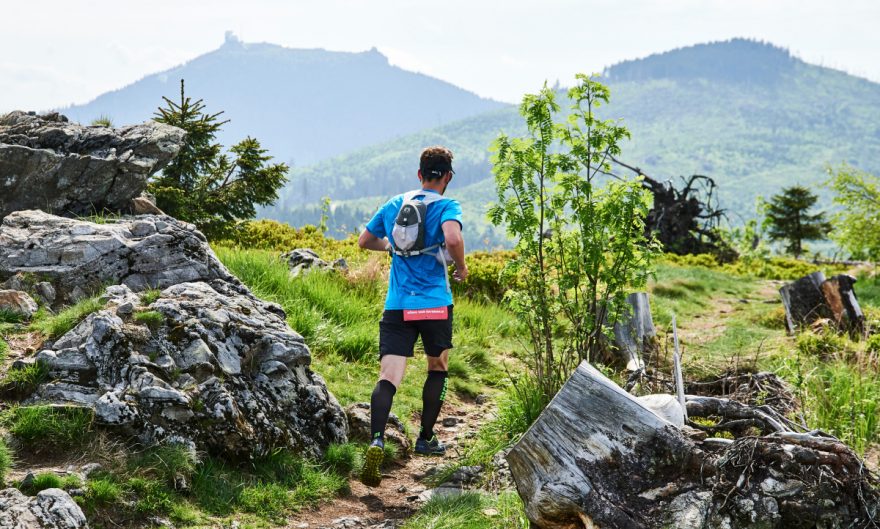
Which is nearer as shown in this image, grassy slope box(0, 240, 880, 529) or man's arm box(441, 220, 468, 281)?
grassy slope box(0, 240, 880, 529)

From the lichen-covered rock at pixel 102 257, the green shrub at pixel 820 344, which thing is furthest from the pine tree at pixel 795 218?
the lichen-covered rock at pixel 102 257

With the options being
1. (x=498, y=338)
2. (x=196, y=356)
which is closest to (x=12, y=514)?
(x=196, y=356)

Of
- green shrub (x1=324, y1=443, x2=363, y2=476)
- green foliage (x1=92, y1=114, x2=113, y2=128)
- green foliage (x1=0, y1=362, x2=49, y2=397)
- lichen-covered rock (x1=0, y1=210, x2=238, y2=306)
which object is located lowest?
green shrub (x1=324, y1=443, x2=363, y2=476)

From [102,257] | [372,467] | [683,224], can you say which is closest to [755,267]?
[683,224]

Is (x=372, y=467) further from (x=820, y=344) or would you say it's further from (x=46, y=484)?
(x=820, y=344)

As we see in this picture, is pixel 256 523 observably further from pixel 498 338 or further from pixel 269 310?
pixel 498 338

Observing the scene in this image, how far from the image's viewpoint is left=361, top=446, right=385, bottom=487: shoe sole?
19.5ft

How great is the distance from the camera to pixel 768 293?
18.5 m

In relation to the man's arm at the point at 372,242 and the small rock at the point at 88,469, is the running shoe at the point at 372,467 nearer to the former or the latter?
the man's arm at the point at 372,242

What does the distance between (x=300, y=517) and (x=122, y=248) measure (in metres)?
3.56

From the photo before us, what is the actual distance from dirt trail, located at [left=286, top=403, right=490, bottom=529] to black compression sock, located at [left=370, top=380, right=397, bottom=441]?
45 cm

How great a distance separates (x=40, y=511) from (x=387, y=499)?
258 cm

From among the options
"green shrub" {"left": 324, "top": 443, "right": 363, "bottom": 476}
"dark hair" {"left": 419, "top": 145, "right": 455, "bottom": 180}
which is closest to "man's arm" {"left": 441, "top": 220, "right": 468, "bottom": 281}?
"dark hair" {"left": 419, "top": 145, "right": 455, "bottom": 180}

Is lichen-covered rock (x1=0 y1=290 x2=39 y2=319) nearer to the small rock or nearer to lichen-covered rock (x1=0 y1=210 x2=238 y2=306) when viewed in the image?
lichen-covered rock (x1=0 y1=210 x2=238 y2=306)
